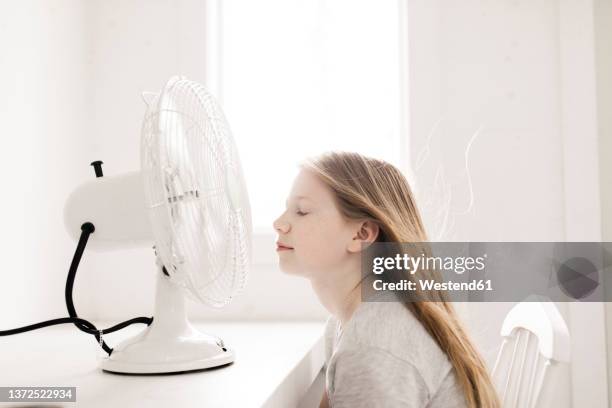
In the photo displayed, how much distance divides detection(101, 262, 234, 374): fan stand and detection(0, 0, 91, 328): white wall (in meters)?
0.71

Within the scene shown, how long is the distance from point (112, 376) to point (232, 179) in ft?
1.28

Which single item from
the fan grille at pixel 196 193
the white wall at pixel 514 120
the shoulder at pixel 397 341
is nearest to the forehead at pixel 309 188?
the fan grille at pixel 196 193

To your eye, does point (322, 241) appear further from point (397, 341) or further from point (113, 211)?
point (113, 211)

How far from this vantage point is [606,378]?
179 cm

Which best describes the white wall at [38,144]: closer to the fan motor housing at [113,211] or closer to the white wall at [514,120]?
the fan motor housing at [113,211]

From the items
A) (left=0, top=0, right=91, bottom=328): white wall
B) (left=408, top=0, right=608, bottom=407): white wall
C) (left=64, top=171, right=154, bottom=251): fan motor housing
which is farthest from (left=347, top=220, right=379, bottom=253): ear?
(left=0, top=0, right=91, bottom=328): white wall

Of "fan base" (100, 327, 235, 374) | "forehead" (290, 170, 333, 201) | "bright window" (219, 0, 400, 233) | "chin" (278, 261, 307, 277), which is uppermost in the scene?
"bright window" (219, 0, 400, 233)

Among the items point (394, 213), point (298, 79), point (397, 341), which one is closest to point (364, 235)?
point (394, 213)

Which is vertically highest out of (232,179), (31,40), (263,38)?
(263,38)

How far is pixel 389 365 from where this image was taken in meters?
0.87

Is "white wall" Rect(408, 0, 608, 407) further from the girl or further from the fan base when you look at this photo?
the fan base

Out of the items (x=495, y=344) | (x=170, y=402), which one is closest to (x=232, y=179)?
(x=170, y=402)

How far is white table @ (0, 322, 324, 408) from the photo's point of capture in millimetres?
854

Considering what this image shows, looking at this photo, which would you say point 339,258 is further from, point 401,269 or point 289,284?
point 289,284
